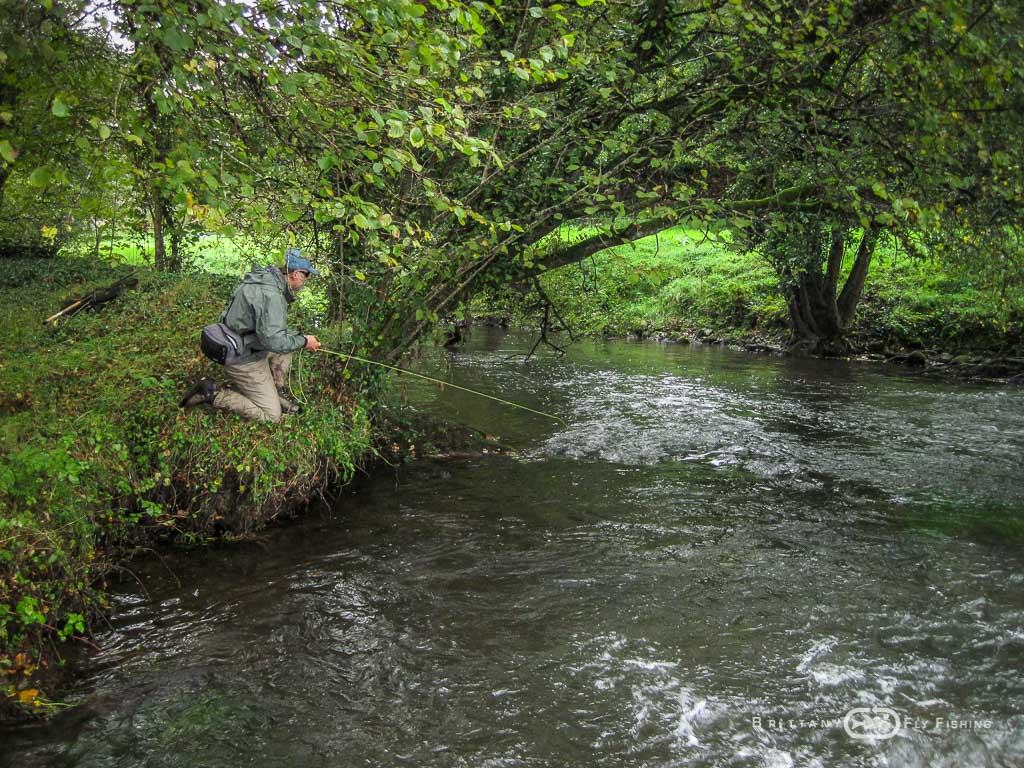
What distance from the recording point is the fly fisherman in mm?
7926

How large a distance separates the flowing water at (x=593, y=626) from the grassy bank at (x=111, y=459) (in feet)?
1.39

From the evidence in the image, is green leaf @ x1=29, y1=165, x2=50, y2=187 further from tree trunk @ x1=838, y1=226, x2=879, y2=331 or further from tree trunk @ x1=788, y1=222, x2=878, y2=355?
tree trunk @ x1=838, y1=226, x2=879, y2=331

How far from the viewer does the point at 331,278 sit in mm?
9219

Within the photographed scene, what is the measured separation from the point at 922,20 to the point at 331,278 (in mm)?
7261

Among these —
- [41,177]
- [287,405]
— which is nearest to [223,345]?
[287,405]

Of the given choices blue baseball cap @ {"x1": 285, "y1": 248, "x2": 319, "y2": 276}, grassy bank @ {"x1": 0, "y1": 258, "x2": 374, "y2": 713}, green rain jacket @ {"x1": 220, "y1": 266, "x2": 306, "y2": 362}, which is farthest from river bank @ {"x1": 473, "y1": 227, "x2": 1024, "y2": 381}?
grassy bank @ {"x1": 0, "y1": 258, "x2": 374, "y2": 713}

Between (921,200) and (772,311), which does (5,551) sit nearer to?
(921,200)

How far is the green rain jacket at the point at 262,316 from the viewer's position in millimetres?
7910

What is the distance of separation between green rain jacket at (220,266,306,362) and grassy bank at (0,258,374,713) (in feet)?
2.37

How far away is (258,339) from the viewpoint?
8.09 meters

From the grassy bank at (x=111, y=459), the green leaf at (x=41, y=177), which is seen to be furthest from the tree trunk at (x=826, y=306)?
the green leaf at (x=41, y=177)

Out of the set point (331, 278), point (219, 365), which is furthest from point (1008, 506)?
point (219, 365)

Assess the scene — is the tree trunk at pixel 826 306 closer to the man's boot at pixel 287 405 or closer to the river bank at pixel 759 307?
the river bank at pixel 759 307

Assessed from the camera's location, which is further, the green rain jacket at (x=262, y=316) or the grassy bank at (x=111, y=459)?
the green rain jacket at (x=262, y=316)
